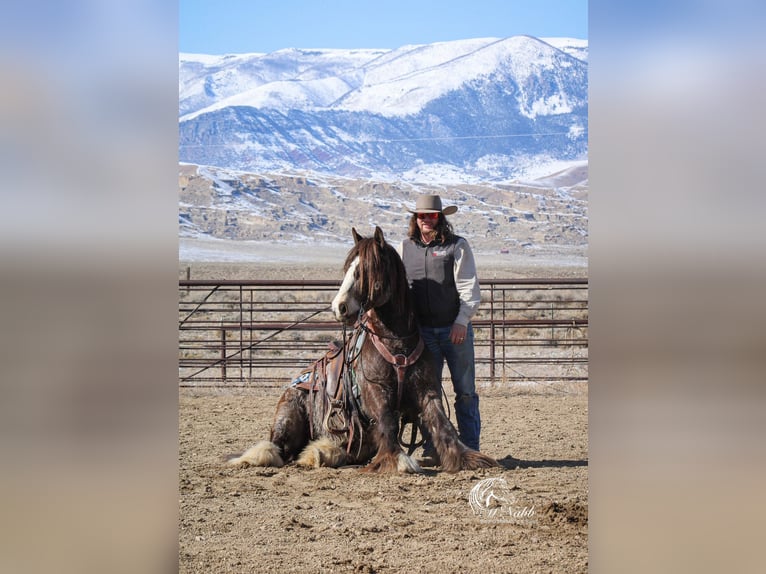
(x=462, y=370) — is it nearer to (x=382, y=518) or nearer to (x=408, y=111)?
(x=382, y=518)

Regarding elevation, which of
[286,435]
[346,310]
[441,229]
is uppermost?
[441,229]

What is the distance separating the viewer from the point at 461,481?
3.45 meters

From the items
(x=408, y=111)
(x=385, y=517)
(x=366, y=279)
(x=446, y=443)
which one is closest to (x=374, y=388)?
(x=446, y=443)

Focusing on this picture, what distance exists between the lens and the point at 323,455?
3865 millimetres

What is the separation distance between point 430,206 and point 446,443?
1052 mm

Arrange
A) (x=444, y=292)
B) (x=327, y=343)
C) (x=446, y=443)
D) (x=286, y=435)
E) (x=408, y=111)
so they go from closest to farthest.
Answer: (x=446, y=443)
(x=444, y=292)
(x=408, y=111)
(x=286, y=435)
(x=327, y=343)

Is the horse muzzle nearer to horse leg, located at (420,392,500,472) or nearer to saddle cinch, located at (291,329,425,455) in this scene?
saddle cinch, located at (291,329,425,455)

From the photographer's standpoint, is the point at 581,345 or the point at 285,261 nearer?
the point at 285,261

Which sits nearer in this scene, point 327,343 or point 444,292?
point 444,292

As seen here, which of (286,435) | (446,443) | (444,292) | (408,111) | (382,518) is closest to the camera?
(382,518)

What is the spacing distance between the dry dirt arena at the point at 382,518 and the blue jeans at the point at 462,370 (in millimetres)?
264
